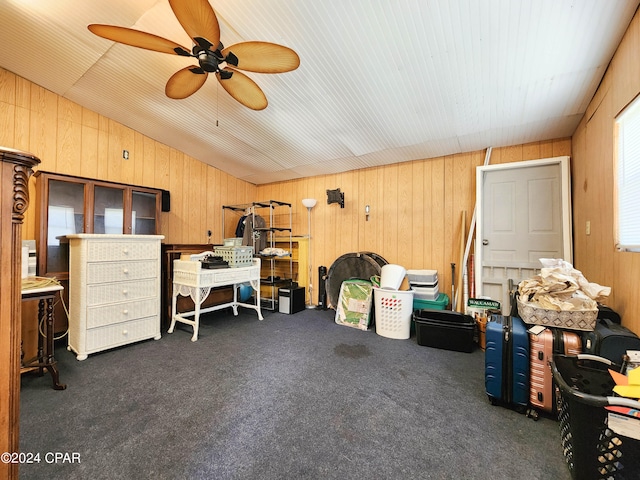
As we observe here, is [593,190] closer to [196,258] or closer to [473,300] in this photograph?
[473,300]

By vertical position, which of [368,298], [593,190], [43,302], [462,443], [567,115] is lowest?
[462,443]

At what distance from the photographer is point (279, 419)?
149cm

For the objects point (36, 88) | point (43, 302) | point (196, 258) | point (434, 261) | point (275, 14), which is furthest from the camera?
point (434, 261)

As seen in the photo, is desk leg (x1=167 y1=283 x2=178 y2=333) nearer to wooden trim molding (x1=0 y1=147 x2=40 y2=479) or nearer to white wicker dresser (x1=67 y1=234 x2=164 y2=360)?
white wicker dresser (x1=67 y1=234 x2=164 y2=360)

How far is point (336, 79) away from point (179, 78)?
1229mm

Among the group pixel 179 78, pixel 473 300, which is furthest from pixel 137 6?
pixel 473 300

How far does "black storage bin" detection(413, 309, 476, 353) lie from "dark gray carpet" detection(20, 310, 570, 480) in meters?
0.10

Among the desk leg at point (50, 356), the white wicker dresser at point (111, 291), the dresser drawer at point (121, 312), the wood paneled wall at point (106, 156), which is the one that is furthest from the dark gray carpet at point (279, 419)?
the wood paneled wall at point (106, 156)

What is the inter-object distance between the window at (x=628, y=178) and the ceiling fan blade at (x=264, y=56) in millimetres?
1951

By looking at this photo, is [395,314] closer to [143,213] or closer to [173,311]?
[173,311]

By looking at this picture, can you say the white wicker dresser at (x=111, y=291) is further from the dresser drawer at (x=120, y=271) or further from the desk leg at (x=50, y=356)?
the desk leg at (x=50, y=356)

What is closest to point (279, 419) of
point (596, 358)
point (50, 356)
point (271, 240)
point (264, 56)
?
point (596, 358)

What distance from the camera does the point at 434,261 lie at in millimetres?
3381

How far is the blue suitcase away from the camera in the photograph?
1553 millimetres
